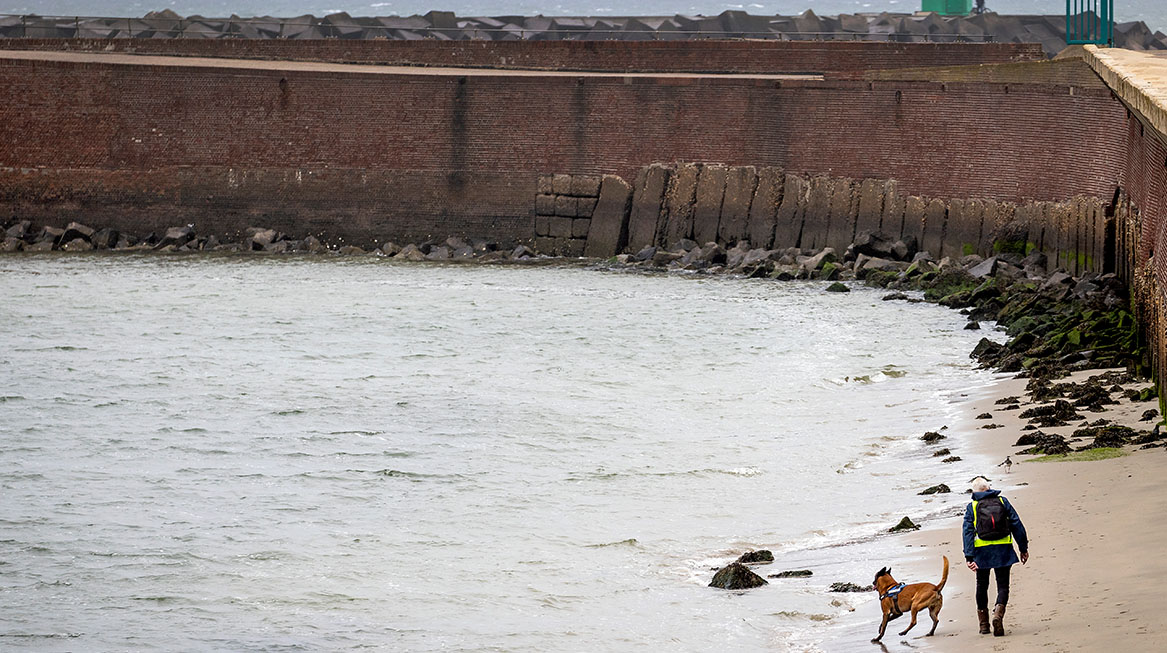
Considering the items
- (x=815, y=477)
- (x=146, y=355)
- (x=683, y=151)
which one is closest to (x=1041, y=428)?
(x=815, y=477)

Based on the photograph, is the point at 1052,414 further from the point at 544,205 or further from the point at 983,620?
the point at 544,205

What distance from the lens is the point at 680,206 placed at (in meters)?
29.3

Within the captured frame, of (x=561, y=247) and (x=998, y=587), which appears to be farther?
(x=561, y=247)

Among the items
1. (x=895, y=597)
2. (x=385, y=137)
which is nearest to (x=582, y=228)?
(x=385, y=137)

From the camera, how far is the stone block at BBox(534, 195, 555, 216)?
98.1 ft

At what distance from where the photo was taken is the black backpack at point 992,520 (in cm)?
803

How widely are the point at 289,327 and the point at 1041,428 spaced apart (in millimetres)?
12663

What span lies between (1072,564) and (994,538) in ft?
4.36

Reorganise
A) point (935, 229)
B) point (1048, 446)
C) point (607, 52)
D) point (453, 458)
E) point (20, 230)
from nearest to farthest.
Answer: point (1048, 446)
point (453, 458)
point (935, 229)
point (20, 230)
point (607, 52)

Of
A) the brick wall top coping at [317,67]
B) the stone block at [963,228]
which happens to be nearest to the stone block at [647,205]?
the brick wall top coping at [317,67]

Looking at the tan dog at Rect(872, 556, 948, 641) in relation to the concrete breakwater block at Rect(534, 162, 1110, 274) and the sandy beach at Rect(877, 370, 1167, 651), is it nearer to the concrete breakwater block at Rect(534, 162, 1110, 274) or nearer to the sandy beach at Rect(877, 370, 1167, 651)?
the sandy beach at Rect(877, 370, 1167, 651)

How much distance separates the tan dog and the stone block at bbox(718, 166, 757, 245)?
20423mm

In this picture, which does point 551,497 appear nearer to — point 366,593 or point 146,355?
point 366,593

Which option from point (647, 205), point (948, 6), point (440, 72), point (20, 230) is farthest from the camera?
point (948, 6)
